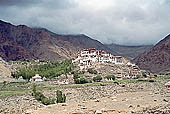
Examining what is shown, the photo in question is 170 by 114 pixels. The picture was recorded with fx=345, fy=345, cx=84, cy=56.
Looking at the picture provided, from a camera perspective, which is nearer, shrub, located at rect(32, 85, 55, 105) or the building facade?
shrub, located at rect(32, 85, 55, 105)

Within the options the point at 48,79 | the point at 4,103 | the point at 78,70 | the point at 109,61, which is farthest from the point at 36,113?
the point at 109,61

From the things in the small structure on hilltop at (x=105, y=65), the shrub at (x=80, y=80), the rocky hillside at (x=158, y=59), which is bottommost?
the shrub at (x=80, y=80)

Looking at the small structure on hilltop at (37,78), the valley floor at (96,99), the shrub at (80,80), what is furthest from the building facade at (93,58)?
the valley floor at (96,99)

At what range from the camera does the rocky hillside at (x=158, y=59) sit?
551 feet

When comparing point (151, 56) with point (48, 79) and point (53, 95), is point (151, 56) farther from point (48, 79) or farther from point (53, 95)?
A: point (53, 95)

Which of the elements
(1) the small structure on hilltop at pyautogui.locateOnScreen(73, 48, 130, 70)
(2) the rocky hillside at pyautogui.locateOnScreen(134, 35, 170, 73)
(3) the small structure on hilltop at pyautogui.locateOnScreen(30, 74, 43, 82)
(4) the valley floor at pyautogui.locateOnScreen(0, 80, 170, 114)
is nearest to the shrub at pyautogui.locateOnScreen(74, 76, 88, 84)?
(4) the valley floor at pyautogui.locateOnScreen(0, 80, 170, 114)

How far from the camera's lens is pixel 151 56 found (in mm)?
187125

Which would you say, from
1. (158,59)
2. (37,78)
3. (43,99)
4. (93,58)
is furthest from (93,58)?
(158,59)

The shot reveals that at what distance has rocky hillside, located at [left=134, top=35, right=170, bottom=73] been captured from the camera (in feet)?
551

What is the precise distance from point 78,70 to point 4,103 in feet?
124

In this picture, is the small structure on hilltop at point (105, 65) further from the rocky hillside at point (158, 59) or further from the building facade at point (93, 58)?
the rocky hillside at point (158, 59)

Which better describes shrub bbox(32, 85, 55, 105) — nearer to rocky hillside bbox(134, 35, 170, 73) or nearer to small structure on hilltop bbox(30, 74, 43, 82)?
small structure on hilltop bbox(30, 74, 43, 82)

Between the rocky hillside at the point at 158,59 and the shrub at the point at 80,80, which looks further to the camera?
the rocky hillside at the point at 158,59

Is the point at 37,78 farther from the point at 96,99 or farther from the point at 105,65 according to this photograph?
the point at 96,99
